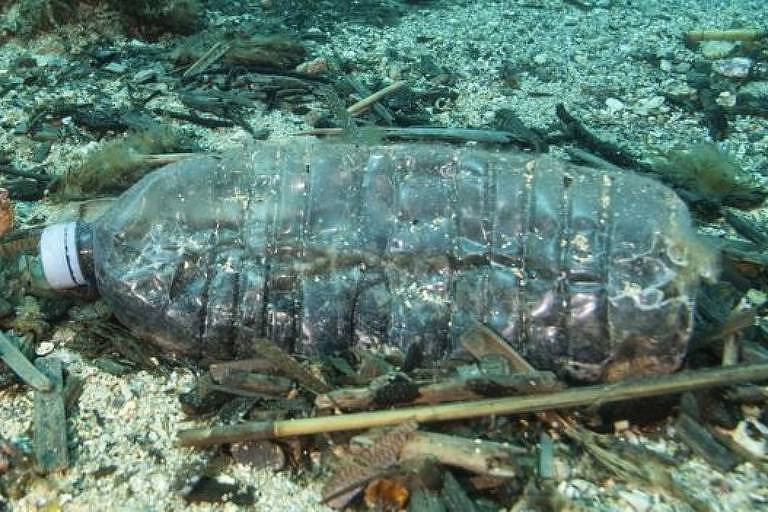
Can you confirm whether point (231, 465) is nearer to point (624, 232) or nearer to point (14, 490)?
point (14, 490)

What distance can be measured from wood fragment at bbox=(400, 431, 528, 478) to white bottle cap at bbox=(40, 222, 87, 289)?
1624 millimetres

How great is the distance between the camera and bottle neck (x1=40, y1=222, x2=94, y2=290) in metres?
2.92

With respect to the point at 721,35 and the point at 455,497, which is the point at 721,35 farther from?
the point at 455,497

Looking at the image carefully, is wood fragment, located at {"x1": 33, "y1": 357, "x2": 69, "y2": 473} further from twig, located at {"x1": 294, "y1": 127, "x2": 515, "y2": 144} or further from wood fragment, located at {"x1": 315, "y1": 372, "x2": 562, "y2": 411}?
twig, located at {"x1": 294, "y1": 127, "x2": 515, "y2": 144}

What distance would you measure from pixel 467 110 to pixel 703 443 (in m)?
2.94

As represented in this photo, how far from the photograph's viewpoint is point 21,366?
2.83m

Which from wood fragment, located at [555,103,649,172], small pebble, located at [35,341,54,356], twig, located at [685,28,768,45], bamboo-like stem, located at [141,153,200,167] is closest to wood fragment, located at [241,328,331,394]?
small pebble, located at [35,341,54,356]

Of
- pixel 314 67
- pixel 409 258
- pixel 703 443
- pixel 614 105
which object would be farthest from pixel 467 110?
pixel 703 443

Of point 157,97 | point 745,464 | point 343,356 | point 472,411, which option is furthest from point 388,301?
point 157,97

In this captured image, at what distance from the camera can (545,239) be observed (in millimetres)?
2625

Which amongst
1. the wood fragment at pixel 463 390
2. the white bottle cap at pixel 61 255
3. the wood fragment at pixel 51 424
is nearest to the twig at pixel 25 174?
the white bottle cap at pixel 61 255

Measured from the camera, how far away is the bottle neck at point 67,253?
2.92 m

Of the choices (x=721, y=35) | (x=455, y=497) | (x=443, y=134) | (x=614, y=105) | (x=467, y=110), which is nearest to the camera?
(x=455, y=497)

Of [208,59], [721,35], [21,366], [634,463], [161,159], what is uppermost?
[208,59]
